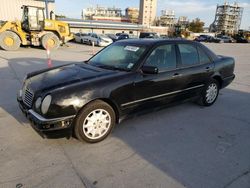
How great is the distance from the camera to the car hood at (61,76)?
3107 mm

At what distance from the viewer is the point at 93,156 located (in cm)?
293

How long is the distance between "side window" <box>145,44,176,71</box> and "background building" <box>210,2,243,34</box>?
351 feet

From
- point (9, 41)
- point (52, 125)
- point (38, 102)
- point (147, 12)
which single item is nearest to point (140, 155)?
point (52, 125)

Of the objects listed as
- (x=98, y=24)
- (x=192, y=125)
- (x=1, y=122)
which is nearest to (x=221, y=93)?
(x=192, y=125)

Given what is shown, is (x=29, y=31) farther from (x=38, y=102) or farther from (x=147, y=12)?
(x=147, y=12)

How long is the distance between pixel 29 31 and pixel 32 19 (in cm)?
88

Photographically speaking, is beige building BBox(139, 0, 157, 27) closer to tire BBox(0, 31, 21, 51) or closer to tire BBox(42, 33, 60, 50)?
tire BBox(42, 33, 60, 50)

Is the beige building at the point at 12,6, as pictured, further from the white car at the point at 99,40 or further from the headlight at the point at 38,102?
the headlight at the point at 38,102

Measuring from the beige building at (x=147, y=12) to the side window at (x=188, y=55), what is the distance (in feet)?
372

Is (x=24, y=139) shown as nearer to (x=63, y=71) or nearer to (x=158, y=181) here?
(x=63, y=71)

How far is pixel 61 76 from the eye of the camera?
338cm

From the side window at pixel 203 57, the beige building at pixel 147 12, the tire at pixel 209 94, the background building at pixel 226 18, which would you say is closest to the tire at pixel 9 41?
the side window at pixel 203 57

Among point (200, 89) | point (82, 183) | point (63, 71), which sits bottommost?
point (82, 183)

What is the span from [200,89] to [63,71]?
289 cm
